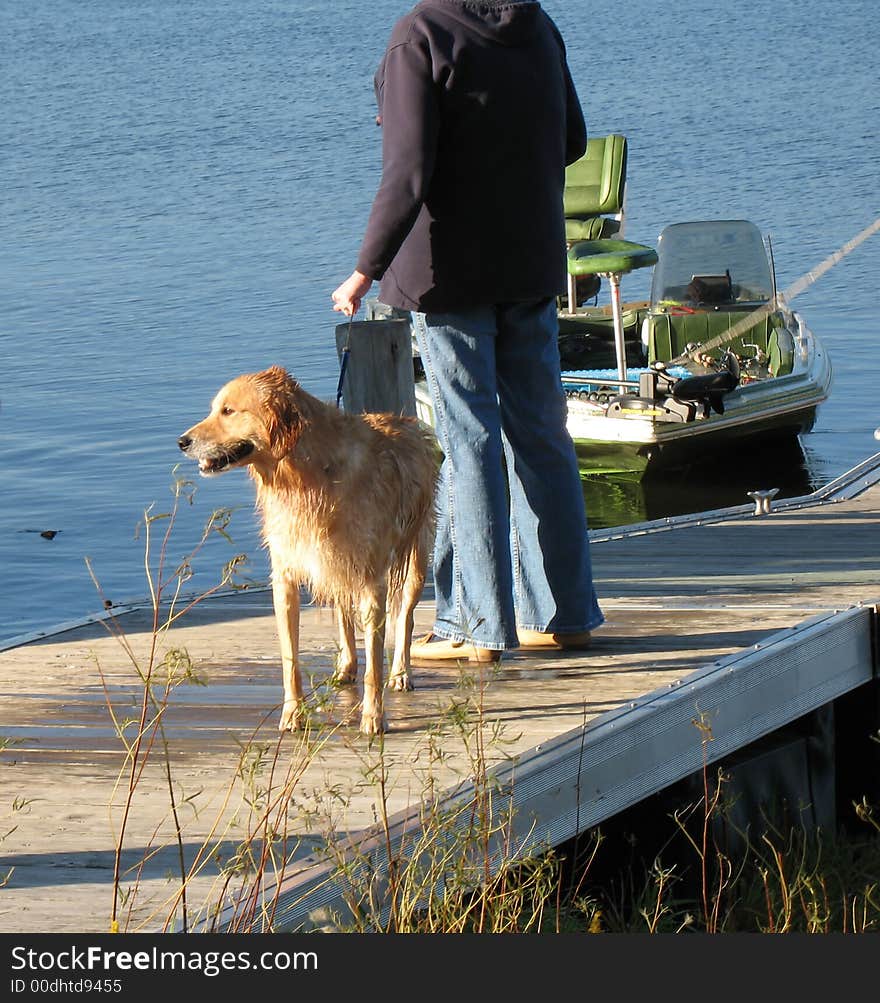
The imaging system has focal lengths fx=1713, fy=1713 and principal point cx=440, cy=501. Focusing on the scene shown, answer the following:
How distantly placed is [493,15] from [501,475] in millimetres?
1342

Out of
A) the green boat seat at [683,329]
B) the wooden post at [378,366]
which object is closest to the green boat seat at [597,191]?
the green boat seat at [683,329]

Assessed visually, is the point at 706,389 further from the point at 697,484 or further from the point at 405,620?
the point at 405,620

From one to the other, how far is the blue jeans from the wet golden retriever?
Answer: 166 millimetres

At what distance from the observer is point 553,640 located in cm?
572

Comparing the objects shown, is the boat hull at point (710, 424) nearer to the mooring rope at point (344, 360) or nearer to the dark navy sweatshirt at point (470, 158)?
the mooring rope at point (344, 360)

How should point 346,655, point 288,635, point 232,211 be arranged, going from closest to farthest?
point 288,635 → point 346,655 → point 232,211

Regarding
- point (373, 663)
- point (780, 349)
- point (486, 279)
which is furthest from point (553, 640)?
point (780, 349)

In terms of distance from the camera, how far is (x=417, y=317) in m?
5.15

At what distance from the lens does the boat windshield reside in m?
16.1

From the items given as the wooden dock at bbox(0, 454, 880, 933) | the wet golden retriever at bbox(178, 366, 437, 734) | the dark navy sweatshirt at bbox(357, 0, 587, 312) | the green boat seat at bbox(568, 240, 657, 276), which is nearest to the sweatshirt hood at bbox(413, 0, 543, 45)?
the dark navy sweatshirt at bbox(357, 0, 587, 312)

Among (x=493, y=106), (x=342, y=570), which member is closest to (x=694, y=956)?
(x=342, y=570)

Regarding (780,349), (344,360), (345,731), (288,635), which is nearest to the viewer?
(345,731)

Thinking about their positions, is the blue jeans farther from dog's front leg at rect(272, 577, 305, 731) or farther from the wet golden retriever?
dog's front leg at rect(272, 577, 305, 731)

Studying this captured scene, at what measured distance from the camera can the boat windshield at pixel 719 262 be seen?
16094 millimetres
